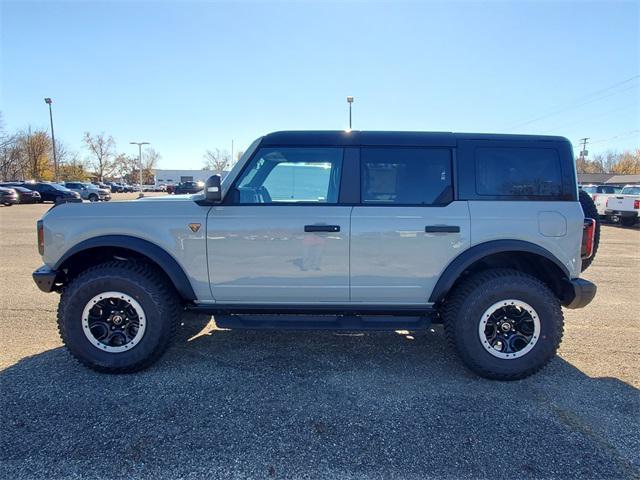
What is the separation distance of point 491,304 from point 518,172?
117cm

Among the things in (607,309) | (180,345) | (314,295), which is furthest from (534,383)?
(180,345)

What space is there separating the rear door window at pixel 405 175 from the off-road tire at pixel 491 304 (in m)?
0.89

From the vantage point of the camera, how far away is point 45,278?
3.18 meters

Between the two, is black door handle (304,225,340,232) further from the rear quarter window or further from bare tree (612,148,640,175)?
bare tree (612,148,640,175)

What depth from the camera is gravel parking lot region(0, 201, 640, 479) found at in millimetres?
2162

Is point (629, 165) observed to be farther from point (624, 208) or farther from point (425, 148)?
point (425, 148)

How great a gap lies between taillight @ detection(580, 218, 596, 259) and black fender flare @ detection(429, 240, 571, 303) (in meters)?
0.28

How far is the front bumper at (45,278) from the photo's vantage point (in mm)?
3180

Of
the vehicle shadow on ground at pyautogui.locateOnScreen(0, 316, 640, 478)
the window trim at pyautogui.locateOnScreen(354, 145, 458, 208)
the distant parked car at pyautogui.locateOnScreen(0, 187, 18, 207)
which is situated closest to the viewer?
the vehicle shadow on ground at pyautogui.locateOnScreen(0, 316, 640, 478)

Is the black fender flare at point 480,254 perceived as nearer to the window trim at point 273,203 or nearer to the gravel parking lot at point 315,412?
the gravel parking lot at point 315,412

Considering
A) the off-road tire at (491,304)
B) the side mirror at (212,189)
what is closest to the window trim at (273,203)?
the side mirror at (212,189)

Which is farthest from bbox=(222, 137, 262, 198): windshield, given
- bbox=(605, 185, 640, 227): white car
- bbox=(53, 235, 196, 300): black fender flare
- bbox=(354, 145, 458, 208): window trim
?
bbox=(605, 185, 640, 227): white car

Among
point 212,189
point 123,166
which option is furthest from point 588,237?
point 123,166

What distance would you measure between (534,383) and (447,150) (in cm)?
211
